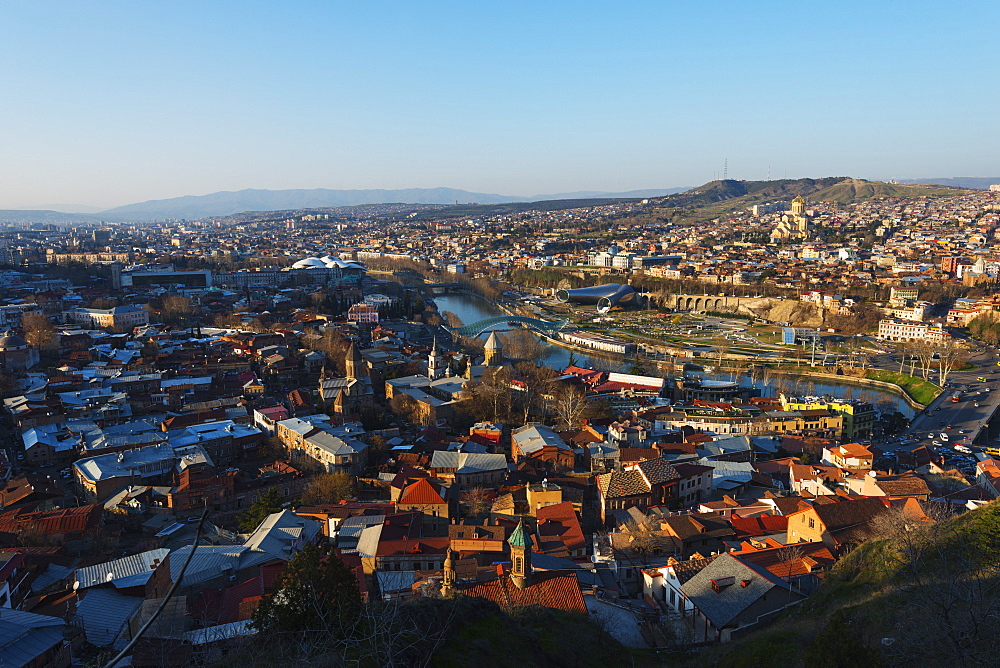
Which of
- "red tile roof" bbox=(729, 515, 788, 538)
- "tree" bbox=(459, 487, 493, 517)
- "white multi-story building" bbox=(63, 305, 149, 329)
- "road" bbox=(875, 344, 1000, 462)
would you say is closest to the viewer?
"red tile roof" bbox=(729, 515, 788, 538)

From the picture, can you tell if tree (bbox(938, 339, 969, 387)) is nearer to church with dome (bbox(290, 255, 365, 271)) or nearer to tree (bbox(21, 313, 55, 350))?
tree (bbox(21, 313, 55, 350))

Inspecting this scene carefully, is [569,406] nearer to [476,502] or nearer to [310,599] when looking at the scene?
[476,502]

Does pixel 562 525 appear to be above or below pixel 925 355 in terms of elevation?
→ above

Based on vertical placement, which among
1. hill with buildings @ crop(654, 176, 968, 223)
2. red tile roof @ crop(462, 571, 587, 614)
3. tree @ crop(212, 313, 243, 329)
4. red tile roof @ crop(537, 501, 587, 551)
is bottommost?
tree @ crop(212, 313, 243, 329)

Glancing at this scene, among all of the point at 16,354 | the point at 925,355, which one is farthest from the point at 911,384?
the point at 16,354

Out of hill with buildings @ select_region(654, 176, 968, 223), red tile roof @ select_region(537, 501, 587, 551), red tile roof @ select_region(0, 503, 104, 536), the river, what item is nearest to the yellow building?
the river

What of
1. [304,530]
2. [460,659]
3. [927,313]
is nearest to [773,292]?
[927,313]

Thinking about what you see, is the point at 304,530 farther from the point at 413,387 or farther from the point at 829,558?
the point at 413,387
